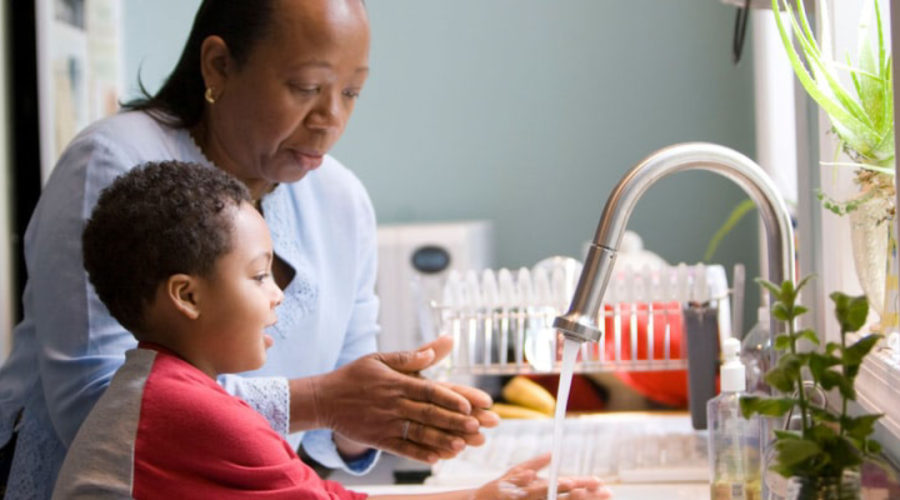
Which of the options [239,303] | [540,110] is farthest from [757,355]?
→ [540,110]

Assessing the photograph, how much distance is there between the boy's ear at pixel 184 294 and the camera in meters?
1.12

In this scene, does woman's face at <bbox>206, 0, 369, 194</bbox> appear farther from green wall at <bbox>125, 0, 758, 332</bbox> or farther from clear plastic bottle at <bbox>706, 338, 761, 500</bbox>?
green wall at <bbox>125, 0, 758, 332</bbox>

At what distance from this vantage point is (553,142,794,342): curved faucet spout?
1.00m

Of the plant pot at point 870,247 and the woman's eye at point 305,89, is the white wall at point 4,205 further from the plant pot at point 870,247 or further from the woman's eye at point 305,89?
the plant pot at point 870,247

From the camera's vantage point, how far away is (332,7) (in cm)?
145

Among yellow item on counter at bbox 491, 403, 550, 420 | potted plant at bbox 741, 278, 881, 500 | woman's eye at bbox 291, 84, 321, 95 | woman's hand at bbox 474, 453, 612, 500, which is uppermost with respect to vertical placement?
woman's eye at bbox 291, 84, 321, 95

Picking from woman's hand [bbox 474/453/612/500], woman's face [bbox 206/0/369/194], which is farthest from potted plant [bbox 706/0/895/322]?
woman's face [bbox 206/0/369/194]

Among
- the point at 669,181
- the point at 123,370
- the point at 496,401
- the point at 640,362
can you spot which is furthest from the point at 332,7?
the point at 669,181

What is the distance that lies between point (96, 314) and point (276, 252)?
0.28 metres

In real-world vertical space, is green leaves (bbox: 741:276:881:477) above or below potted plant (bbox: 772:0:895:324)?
below

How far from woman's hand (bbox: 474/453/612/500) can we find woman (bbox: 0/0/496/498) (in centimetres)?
10

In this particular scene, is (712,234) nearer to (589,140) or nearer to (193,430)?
(589,140)

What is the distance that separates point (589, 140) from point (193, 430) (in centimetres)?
301

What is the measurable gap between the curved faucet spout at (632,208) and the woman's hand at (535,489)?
280 mm
